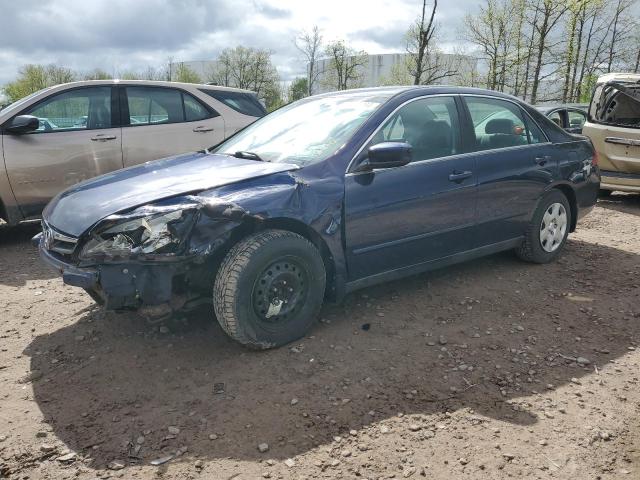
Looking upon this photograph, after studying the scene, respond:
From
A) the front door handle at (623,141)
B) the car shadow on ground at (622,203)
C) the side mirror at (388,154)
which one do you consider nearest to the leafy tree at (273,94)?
the car shadow on ground at (622,203)

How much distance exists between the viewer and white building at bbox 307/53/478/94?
112 ft

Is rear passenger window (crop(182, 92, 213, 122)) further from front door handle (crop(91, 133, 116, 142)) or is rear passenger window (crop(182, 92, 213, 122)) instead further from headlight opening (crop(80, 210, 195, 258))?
headlight opening (crop(80, 210, 195, 258))

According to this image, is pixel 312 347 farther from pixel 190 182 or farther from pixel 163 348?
pixel 190 182

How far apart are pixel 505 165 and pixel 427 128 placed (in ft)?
2.87

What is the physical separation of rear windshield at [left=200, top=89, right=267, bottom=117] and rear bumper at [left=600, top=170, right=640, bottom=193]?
5.48m

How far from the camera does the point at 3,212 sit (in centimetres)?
567

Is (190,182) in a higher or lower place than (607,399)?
higher

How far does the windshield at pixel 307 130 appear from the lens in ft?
12.2

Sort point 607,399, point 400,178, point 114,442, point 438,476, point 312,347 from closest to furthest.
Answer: point 438,476 → point 114,442 → point 607,399 → point 312,347 → point 400,178

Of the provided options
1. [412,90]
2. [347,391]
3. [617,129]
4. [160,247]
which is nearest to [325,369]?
[347,391]

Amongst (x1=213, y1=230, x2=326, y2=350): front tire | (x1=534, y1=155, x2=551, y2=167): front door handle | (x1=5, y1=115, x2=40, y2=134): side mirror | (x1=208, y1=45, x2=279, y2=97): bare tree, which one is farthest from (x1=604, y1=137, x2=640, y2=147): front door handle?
(x1=208, y1=45, x2=279, y2=97): bare tree

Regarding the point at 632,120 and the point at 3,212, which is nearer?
the point at 3,212

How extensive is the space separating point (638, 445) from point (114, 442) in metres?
2.49

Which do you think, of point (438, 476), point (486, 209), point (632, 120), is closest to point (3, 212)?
point (486, 209)
